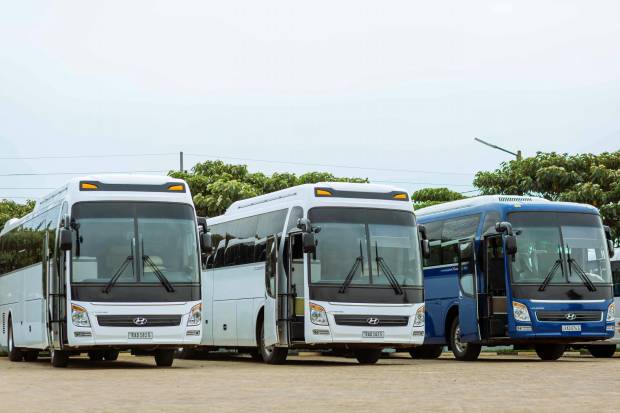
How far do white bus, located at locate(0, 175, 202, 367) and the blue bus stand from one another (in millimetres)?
6753

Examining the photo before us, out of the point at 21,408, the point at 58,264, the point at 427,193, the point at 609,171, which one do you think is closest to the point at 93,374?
the point at 58,264

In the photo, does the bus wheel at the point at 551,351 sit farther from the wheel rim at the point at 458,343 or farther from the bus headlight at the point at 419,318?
the bus headlight at the point at 419,318

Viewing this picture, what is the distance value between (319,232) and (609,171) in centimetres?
3342

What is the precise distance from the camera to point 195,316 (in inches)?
970

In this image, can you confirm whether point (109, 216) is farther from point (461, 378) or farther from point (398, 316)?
point (461, 378)

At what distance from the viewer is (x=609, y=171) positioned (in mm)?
56750

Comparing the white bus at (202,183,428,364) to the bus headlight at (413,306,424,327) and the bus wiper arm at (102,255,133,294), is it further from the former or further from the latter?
the bus wiper arm at (102,255,133,294)

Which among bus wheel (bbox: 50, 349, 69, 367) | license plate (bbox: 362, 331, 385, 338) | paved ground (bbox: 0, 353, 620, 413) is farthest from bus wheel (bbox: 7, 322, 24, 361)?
license plate (bbox: 362, 331, 385, 338)

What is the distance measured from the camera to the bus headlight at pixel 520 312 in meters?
27.8

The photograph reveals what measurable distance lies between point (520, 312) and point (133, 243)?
8.17 metres

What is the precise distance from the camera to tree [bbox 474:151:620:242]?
5503cm

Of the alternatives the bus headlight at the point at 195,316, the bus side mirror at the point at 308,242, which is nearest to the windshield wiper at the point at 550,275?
the bus side mirror at the point at 308,242

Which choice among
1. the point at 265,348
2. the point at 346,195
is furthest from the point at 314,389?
the point at 265,348

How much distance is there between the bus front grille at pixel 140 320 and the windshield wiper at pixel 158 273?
0.49 metres
